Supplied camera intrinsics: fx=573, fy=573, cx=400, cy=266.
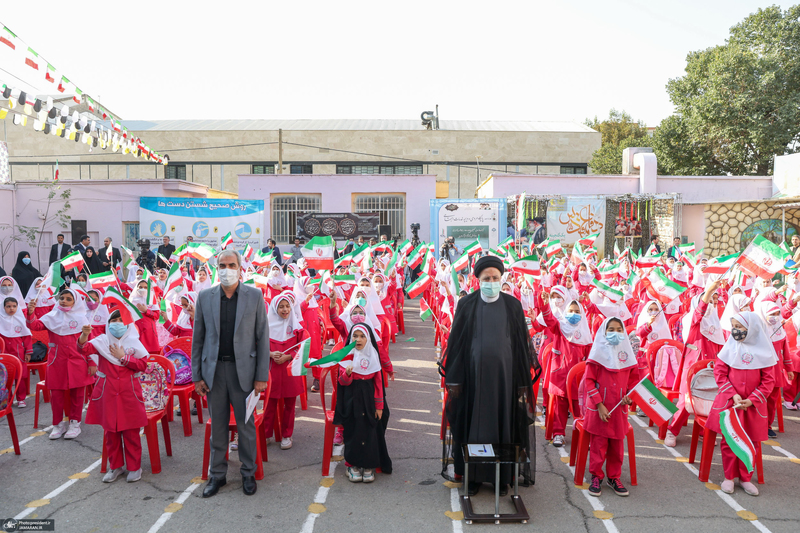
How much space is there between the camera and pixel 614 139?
148 ft

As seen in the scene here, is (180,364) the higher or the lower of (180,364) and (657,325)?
the lower

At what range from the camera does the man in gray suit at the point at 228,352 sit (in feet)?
14.7

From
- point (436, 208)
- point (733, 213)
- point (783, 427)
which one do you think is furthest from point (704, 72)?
point (783, 427)

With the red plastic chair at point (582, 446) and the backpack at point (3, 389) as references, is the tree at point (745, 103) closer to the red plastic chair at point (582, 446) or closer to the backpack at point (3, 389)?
the red plastic chair at point (582, 446)

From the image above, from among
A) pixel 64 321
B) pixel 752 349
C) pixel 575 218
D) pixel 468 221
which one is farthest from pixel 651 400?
pixel 575 218

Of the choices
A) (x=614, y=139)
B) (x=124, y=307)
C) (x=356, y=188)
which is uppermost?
(x=614, y=139)

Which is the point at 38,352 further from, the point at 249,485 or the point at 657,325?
the point at 657,325

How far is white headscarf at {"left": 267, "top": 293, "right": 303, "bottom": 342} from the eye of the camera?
581cm

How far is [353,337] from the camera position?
502 centimetres

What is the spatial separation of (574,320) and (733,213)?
18.1 metres

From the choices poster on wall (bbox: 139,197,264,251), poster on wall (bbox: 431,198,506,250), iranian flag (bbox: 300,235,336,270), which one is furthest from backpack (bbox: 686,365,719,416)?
poster on wall (bbox: 139,197,264,251)

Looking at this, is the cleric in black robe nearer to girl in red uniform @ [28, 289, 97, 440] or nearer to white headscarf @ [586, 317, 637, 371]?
white headscarf @ [586, 317, 637, 371]

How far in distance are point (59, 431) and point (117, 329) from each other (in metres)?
1.97

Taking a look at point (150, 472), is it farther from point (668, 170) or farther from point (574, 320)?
point (668, 170)
